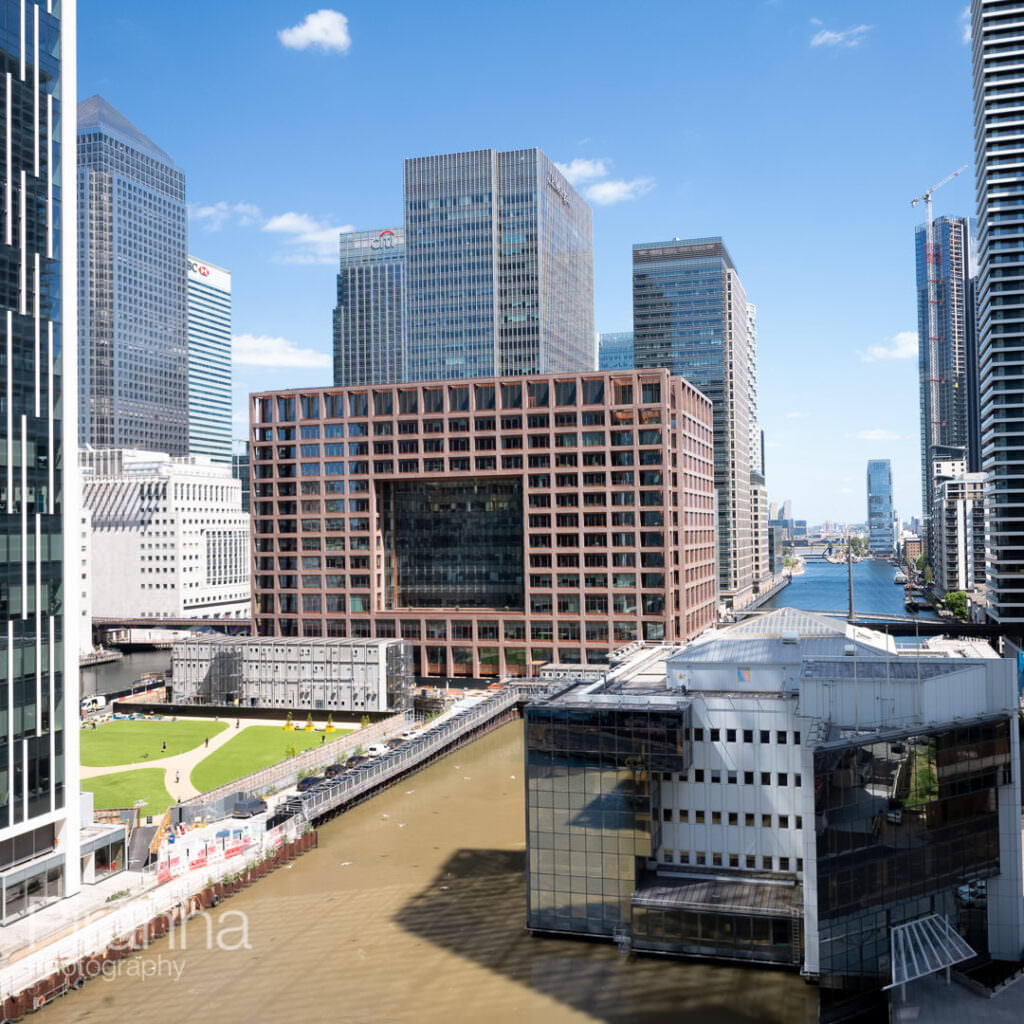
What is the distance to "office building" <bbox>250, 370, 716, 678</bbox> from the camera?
4619 inches

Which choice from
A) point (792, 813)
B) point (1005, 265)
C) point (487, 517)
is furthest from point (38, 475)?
point (1005, 265)

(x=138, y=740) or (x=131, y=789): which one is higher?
(x=131, y=789)

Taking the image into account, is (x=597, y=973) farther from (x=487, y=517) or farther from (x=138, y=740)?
(x=487, y=517)

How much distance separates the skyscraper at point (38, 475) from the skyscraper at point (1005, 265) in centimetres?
13712

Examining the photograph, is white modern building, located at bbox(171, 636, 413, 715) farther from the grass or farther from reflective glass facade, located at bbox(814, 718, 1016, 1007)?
reflective glass facade, located at bbox(814, 718, 1016, 1007)

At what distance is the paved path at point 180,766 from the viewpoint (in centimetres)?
7512

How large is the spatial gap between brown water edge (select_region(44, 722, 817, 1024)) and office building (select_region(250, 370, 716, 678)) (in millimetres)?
58425

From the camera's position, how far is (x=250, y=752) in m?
89.1

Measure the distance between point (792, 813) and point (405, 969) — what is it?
20.6m

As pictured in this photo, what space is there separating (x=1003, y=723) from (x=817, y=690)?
849cm

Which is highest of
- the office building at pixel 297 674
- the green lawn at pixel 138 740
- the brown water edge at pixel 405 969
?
the office building at pixel 297 674

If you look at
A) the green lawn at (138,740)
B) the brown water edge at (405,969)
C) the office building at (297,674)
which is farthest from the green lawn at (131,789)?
the office building at (297,674)

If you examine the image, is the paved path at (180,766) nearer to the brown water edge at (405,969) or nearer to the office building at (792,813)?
the brown water edge at (405,969)

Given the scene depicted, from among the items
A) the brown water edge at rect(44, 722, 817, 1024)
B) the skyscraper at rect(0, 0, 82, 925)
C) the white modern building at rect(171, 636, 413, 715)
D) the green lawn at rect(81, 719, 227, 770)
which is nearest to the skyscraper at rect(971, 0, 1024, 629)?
the white modern building at rect(171, 636, 413, 715)
